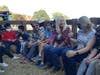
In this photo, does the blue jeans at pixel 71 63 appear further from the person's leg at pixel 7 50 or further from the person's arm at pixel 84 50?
the person's leg at pixel 7 50

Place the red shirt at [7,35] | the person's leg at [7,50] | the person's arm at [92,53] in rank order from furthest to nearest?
the red shirt at [7,35]
the person's leg at [7,50]
the person's arm at [92,53]

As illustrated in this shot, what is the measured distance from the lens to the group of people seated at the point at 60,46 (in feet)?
18.1

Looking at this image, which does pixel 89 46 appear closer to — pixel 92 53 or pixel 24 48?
pixel 92 53

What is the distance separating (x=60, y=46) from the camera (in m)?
7.22

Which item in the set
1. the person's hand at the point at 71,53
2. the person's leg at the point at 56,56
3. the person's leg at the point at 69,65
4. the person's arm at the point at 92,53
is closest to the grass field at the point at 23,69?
the person's leg at the point at 56,56

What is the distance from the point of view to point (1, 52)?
9078 mm

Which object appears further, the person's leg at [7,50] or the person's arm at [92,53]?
the person's leg at [7,50]

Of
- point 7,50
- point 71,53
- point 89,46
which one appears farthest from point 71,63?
point 7,50

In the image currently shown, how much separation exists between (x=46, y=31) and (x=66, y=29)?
7.13 ft

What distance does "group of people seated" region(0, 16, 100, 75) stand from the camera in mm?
5508

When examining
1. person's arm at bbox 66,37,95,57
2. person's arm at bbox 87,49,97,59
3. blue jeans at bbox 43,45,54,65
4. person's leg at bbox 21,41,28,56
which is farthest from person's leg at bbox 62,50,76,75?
person's leg at bbox 21,41,28,56

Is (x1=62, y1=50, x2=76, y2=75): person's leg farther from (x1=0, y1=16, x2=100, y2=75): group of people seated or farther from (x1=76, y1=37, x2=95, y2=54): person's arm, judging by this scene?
(x1=76, y1=37, x2=95, y2=54): person's arm

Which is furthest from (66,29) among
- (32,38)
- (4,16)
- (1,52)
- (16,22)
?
(4,16)

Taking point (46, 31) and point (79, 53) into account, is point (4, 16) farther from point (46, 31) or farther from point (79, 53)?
point (79, 53)
